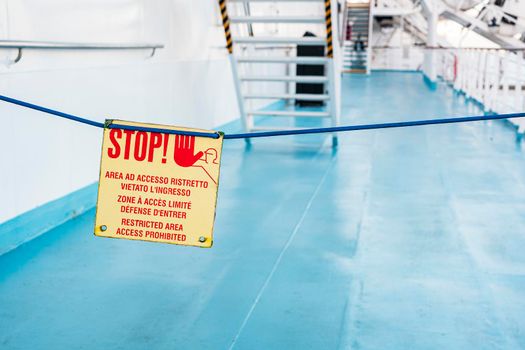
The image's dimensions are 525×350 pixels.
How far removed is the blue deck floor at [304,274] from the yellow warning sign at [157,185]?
1.46 feet

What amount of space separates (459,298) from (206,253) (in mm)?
1349

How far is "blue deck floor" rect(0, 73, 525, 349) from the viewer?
8.29 feet

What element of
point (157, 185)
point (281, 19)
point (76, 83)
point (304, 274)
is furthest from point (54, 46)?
point (281, 19)

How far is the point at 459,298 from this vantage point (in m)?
2.88

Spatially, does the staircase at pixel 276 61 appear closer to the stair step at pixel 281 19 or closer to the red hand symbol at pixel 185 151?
the stair step at pixel 281 19

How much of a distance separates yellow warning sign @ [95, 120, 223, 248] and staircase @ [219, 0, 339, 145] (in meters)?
4.11

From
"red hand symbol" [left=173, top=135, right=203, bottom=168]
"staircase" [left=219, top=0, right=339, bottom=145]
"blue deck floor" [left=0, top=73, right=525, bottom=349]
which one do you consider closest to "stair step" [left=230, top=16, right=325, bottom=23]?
"staircase" [left=219, top=0, right=339, bottom=145]

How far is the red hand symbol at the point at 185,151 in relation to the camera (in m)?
2.28

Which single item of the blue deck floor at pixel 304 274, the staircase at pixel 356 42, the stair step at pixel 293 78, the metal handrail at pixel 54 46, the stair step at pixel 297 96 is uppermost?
the staircase at pixel 356 42

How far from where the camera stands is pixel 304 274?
3178mm

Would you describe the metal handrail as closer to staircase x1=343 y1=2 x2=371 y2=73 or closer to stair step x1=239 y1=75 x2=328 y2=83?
stair step x1=239 y1=75 x2=328 y2=83

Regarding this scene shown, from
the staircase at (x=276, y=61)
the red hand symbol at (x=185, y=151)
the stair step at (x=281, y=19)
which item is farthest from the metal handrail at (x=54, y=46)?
the staircase at (x=276, y=61)

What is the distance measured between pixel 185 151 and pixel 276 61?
4656 mm

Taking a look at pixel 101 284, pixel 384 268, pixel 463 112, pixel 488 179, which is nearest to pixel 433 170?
pixel 488 179
